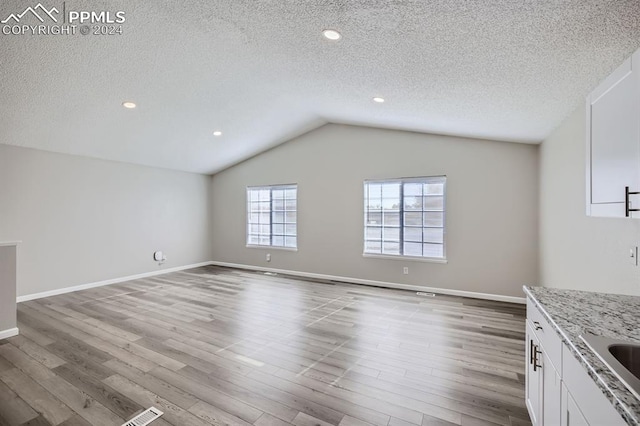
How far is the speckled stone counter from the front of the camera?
0.86 meters

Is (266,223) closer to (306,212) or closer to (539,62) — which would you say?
(306,212)

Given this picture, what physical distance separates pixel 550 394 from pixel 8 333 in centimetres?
483

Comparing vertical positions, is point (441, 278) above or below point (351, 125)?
below

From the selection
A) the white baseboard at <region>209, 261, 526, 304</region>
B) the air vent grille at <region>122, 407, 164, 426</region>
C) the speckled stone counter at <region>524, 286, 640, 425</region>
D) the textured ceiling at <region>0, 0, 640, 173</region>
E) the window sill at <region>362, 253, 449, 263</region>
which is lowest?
the air vent grille at <region>122, 407, 164, 426</region>

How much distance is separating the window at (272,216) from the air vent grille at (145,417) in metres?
4.64

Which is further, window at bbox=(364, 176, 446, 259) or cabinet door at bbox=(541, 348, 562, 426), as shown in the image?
window at bbox=(364, 176, 446, 259)

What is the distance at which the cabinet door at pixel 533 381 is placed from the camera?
1655 millimetres

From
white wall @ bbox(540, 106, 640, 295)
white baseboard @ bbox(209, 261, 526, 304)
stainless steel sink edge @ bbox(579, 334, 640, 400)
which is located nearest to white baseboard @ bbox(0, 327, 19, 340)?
white baseboard @ bbox(209, 261, 526, 304)

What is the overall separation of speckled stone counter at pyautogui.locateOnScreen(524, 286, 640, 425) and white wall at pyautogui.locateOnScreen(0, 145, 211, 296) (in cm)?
647

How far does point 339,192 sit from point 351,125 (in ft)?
4.26

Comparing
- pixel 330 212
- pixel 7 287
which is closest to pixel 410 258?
pixel 330 212

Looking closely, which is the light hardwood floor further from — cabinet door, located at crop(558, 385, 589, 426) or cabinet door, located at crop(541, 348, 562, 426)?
cabinet door, located at crop(558, 385, 589, 426)

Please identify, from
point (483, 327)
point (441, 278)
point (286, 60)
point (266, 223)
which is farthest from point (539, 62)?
point (266, 223)

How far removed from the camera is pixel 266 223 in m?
7.20
